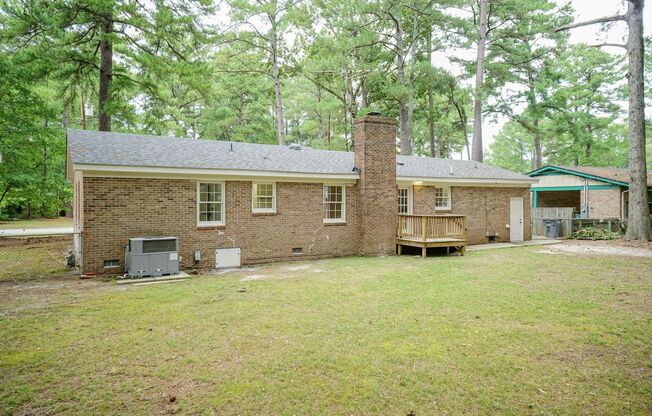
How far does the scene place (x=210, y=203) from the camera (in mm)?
11688

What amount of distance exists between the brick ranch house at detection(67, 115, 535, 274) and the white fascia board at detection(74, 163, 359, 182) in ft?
0.09

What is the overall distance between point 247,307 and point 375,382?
3.58 m

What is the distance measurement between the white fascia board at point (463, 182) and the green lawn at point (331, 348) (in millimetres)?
6744

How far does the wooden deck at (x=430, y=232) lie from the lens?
1357 centimetres

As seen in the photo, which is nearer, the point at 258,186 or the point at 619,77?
the point at 258,186

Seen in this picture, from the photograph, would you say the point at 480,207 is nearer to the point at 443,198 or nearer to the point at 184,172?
the point at 443,198

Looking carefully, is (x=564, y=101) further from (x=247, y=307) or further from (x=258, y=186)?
(x=247, y=307)

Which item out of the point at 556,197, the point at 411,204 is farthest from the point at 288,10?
the point at 556,197

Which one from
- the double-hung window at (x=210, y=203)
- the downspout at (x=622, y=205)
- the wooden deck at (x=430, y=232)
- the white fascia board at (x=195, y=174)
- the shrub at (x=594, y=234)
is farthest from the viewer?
the downspout at (x=622, y=205)

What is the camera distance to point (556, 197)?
92.1 ft

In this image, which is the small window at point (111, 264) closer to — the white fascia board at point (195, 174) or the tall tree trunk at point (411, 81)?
the white fascia board at point (195, 174)

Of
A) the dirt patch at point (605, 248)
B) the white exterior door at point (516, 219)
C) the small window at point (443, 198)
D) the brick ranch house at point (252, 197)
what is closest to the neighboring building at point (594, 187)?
the dirt patch at point (605, 248)

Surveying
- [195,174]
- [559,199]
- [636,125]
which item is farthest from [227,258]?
[559,199]

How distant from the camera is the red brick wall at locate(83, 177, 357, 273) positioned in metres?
10.1
